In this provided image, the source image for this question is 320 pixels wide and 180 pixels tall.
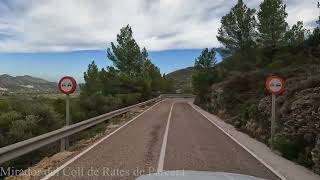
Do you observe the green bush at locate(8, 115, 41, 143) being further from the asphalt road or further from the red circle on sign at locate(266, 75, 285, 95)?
the red circle on sign at locate(266, 75, 285, 95)

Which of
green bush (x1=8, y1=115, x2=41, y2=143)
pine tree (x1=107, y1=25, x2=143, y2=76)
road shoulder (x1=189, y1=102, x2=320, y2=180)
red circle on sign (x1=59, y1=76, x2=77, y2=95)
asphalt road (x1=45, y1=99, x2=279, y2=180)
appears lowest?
road shoulder (x1=189, y1=102, x2=320, y2=180)

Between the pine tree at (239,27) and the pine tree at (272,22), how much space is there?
2089mm

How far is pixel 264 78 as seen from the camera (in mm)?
33750

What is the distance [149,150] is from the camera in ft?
45.2

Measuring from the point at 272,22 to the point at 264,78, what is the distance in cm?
2171

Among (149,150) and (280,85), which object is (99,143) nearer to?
(149,150)

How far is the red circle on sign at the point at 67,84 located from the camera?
50.4ft

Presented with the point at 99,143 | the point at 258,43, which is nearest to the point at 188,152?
the point at 99,143

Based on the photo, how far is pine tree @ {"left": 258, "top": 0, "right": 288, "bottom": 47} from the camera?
5325 centimetres

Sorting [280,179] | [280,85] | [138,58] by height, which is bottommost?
[280,179]

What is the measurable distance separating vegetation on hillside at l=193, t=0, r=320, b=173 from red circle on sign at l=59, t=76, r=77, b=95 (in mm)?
6994

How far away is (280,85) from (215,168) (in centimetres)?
637

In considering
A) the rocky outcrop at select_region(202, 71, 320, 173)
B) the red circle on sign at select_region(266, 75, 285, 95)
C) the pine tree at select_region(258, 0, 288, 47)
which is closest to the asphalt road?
the rocky outcrop at select_region(202, 71, 320, 173)

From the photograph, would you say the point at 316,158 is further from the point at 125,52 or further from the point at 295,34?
the point at 125,52
